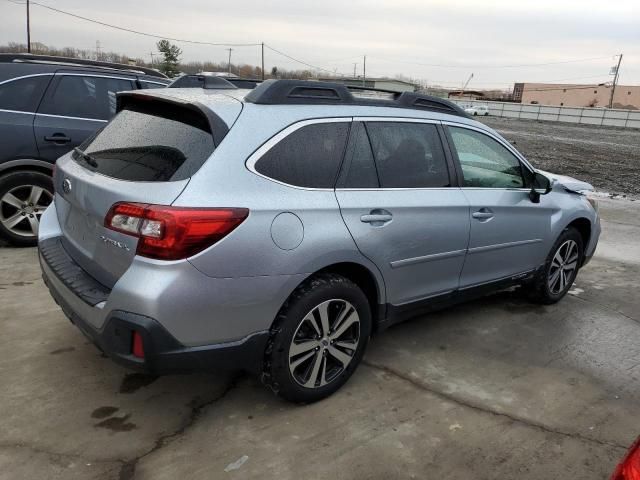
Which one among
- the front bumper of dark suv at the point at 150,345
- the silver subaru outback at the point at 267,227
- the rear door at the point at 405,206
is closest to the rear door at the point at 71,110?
the silver subaru outback at the point at 267,227

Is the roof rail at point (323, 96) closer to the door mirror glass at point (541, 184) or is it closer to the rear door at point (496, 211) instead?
the rear door at point (496, 211)

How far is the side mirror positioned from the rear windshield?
277cm

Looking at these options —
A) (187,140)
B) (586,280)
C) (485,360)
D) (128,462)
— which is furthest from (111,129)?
(586,280)

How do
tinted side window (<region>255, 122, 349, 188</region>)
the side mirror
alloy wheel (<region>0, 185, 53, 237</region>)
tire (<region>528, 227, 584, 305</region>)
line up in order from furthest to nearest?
alloy wheel (<region>0, 185, 53, 237</region>) → tire (<region>528, 227, 584, 305</region>) → the side mirror → tinted side window (<region>255, 122, 349, 188</region>)

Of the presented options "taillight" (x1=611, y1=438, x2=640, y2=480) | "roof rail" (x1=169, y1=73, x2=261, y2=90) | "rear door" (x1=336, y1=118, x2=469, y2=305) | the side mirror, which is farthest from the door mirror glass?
"taillight" (x1=611, y1=438, x2=640, y2=480)

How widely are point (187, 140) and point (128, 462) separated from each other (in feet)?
5.16

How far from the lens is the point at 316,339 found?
2982 millimetres

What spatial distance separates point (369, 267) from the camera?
311 cm

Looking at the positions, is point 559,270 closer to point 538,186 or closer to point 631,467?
point 538,186

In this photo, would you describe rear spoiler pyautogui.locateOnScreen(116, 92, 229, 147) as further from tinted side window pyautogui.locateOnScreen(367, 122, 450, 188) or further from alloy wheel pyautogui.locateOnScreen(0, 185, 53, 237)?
alloy wheel pyautogui.locateOnScreen(0, 185, 53, 237)

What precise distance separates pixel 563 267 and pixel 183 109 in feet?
12.0

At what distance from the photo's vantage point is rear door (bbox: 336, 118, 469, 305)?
3.09 m

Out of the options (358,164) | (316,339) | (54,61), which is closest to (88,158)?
(358,164)

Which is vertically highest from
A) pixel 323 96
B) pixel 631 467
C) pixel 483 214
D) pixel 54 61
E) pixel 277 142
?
pixel 54 61
